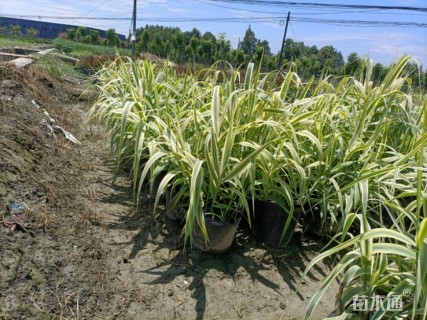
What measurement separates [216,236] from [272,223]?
0.32 metres

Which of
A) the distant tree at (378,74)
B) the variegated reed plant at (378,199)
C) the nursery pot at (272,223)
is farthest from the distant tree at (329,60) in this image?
the nursery pot at (272,223)

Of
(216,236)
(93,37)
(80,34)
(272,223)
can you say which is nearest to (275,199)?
(272,223)

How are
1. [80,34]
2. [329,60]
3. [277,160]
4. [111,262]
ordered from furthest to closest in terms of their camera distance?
[80,34], [329,60], [277,160], [111,262]

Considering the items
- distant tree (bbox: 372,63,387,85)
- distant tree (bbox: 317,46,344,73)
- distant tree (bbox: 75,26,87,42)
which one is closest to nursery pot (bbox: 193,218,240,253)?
distant tree (bbox: 317,46,344,73)

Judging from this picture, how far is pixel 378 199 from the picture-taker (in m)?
1.42

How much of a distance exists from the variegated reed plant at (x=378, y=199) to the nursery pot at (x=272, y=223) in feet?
0.61

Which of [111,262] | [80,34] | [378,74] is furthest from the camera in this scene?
[80,34]

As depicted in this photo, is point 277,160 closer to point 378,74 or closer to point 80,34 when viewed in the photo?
point 378,74

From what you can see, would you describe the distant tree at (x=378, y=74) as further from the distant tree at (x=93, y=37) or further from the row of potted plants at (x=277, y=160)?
the distant tree at (x=93, y=37)

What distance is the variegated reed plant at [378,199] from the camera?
0.96 meters

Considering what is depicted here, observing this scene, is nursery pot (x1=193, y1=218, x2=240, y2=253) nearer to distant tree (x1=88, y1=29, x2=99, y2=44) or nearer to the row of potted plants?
the row of potted plants

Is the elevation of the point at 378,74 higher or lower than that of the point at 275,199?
higher

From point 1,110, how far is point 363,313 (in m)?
2.43

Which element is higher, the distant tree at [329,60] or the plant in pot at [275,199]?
the distant tree at [329,60]
